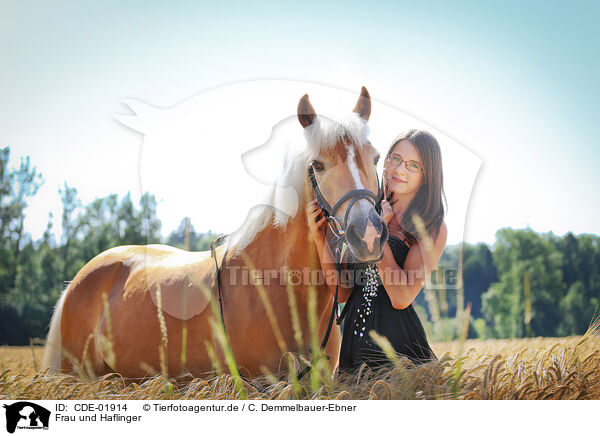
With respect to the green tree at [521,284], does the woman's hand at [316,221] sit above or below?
above

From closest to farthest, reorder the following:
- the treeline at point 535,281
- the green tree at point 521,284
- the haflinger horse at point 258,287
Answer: the haflinger horse at point 258,287
the treeline at point 535,281
the green tree at point 521,284

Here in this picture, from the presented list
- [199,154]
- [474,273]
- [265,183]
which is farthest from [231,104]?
[474,273]

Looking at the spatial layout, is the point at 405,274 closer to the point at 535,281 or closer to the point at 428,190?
the point at 428,190

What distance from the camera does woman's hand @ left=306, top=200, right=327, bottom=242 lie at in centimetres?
226

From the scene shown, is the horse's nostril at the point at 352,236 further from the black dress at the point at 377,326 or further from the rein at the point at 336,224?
the black dress at the point at 377,326

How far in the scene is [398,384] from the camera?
2229mm

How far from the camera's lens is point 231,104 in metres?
2.94

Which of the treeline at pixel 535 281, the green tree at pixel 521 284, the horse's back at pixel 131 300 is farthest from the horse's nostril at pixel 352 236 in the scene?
the green tree at pixel 521 284

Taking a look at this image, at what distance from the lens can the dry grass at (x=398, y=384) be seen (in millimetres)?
2238

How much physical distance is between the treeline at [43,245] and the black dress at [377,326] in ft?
4.18

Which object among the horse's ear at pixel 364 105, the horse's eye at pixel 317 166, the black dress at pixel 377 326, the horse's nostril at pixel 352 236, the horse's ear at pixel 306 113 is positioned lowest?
the black dress at pixel 377 326
